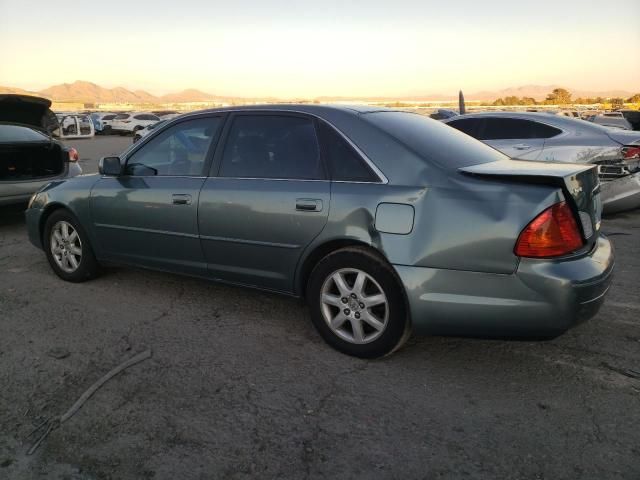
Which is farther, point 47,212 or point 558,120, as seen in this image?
point 558,120

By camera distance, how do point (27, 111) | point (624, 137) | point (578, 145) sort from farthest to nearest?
point (27, 111) → point (578, 145) → point (624, 137)

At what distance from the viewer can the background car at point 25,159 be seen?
22.9 ft

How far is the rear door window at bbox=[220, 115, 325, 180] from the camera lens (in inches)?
138

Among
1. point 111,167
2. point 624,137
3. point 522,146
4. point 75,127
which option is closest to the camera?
point 111,167

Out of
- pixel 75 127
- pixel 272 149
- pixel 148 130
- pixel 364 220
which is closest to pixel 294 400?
pixel 364 220

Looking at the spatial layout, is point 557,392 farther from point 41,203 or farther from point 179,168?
point 41,203

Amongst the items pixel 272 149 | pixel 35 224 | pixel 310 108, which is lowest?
pixel 35 224

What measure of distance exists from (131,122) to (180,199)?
34.2 meters

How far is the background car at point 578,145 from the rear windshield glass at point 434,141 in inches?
122

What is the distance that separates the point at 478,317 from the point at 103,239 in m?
3.20

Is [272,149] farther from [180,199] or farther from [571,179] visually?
[571,179]

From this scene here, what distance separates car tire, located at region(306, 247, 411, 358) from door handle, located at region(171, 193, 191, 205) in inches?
46.1

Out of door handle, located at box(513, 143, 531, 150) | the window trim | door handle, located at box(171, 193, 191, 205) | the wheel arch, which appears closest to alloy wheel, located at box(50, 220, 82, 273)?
the wheel arch

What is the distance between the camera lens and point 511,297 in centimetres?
277
